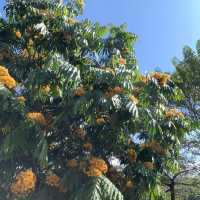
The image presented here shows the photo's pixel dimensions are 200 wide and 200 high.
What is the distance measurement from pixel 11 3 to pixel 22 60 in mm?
1050

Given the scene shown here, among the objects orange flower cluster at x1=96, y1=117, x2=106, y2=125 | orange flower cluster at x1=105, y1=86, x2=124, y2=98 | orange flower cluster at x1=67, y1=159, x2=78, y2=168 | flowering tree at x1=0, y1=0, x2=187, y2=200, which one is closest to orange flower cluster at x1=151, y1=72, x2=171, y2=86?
flowering tree at x1=0, y1=0, x2=187, y2=200

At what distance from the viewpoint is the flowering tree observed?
6.99 metres

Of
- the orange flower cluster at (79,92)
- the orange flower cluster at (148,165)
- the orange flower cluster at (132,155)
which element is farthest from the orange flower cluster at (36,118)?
the orange flower cluster at (148,165)

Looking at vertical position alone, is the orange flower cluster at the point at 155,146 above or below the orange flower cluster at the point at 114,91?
below

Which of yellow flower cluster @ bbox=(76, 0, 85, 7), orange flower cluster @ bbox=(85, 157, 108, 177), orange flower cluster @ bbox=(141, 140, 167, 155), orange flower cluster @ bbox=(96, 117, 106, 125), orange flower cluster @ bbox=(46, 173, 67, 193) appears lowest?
orange flower cluster @ bbox=(46, 173, 67, 193)

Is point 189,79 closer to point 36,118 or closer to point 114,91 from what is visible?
point 114,91

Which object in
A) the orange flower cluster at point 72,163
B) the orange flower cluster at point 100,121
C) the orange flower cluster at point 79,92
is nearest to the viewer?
the orange flower cluster at point 72,163

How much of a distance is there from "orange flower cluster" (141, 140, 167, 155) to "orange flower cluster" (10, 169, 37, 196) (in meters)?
2.12

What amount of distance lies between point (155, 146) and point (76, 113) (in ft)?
5.02

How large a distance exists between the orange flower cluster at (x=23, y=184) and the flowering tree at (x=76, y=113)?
0.01 m

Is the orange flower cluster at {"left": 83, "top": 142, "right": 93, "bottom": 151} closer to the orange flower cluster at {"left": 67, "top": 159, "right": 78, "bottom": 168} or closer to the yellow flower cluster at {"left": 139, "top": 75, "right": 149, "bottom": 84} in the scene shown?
the orange flower cluster at {"left": 67, "top": 159, "right": 78, "bottom": 168}

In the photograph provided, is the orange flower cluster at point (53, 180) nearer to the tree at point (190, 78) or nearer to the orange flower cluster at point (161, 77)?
the orange flower cluster at point (161, 77)

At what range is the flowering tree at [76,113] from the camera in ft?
22.9

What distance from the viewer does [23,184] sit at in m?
6.77
